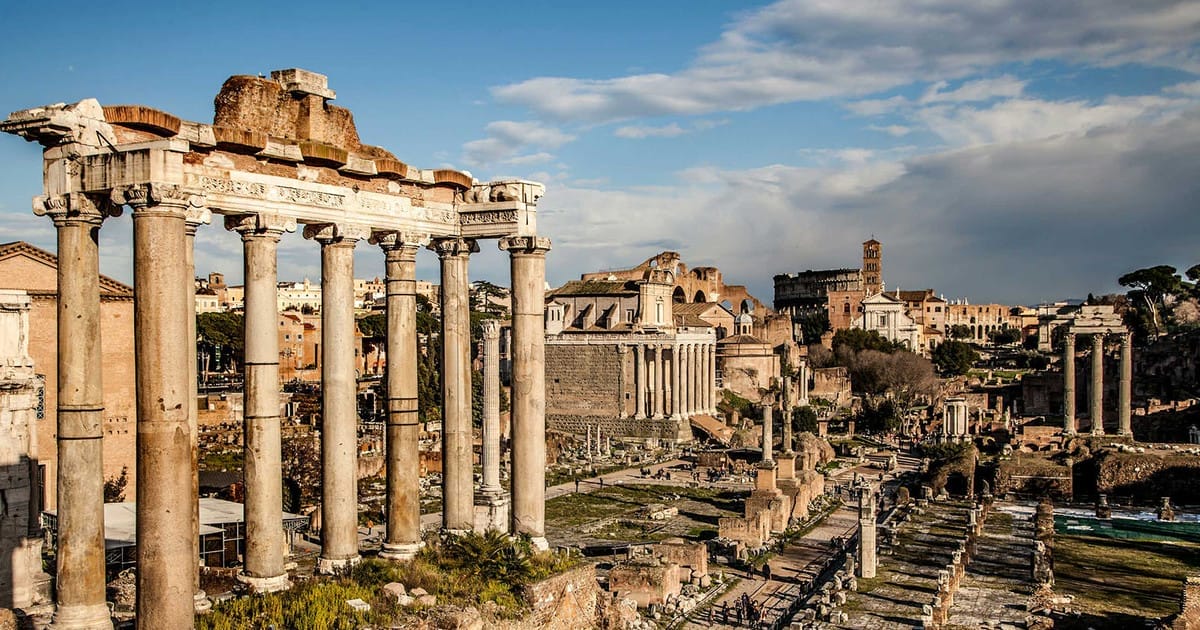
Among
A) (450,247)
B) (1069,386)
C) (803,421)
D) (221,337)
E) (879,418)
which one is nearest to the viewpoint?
(450,247)

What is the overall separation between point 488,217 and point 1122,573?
2205 cm

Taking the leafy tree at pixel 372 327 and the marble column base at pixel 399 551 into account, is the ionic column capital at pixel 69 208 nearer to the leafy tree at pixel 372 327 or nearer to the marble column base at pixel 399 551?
the marble column base at pixel 399 551

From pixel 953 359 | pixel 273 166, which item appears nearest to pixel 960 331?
pixel 953 359

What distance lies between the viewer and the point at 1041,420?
6712cm

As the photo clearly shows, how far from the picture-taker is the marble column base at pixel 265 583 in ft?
39.9

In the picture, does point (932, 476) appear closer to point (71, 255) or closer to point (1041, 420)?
point (1041, 420)

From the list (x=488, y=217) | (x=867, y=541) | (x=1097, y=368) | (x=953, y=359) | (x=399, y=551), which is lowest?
(x=867, y=541)

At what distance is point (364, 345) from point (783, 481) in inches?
1945

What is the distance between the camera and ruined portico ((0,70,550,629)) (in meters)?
10.2

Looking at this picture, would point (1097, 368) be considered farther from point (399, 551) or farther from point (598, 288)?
point (399, 551)

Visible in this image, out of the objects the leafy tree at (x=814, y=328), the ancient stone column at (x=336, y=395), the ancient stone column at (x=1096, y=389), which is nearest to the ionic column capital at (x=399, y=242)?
the ancient stone column at (x=336, y=395)

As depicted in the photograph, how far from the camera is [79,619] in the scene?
10523 mm

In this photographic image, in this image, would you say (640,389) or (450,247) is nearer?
(450,247)

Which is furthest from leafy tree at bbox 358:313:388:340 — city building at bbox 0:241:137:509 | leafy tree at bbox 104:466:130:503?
leafy tree at bbox 104:466:130:503
